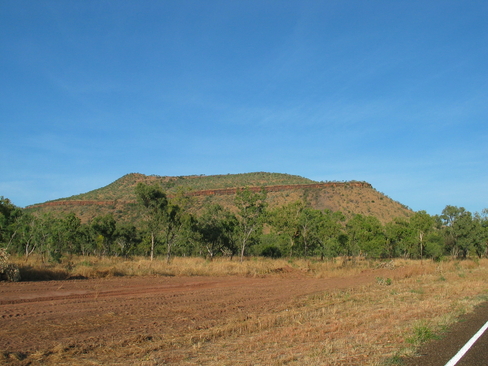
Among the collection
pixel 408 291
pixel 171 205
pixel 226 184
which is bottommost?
pixel 408 291

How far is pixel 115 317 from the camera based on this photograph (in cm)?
1109

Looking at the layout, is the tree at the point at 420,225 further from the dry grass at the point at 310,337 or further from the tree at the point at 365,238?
the dry grass at the point at 310,337

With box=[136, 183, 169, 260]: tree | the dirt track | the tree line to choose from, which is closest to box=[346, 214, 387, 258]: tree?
the tree line

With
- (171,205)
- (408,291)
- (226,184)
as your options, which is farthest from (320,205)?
(408,291)

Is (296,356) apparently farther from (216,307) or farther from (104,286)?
Result: (104,286)

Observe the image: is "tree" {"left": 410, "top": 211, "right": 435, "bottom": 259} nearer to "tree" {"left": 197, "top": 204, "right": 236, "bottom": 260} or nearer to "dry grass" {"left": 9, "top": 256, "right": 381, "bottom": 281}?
"dry grass" {"left": 9, "top": 256, "right": 381, "bottom": 281}

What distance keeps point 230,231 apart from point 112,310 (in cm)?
3462

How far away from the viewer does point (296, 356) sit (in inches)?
288

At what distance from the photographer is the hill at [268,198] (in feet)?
309

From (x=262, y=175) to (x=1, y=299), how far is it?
116 metres

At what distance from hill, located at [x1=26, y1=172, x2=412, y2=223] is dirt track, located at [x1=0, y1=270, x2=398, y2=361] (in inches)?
2687

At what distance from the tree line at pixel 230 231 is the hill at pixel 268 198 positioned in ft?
109

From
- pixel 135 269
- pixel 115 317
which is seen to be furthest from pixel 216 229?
pixel 115 317

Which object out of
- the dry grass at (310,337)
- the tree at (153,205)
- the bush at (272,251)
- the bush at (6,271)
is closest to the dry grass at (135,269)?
the bush at (6,271)
